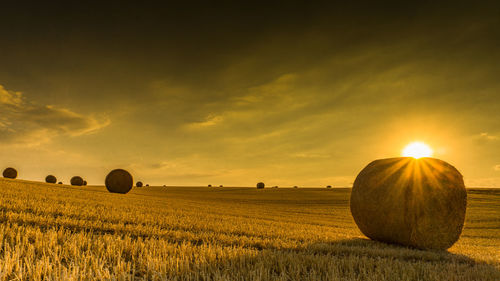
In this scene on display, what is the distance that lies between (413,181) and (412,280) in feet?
19.0

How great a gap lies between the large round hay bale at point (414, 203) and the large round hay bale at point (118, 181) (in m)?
29.4

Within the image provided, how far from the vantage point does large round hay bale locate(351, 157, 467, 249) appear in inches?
359

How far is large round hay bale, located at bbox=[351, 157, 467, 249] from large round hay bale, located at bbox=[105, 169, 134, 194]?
29.4 meters

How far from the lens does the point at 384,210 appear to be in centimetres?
948

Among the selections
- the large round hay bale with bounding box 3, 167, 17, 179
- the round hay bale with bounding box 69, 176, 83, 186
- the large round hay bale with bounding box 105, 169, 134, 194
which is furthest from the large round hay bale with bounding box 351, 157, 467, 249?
the round hay bale with bounding box 69, 176, 83, 186

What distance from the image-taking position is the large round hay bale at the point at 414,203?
9.12 m

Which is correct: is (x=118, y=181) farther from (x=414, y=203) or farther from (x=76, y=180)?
(x=414, y=203)

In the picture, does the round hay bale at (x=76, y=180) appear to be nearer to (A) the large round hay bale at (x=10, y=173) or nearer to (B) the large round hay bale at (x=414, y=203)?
(A) the large round hay bale at (x=10, y=173)

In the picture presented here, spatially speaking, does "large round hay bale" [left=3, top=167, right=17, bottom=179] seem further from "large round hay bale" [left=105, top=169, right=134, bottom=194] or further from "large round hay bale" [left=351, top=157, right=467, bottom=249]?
"large round hay bale" [left=351, top=157, right=467, bottom=249]

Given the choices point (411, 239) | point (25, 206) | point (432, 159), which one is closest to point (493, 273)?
point (411, 239)

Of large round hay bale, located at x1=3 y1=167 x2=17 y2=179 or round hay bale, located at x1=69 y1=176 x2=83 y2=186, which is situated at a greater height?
large round hay bale, located at x1=3 y1=167 x2=17 y2=179

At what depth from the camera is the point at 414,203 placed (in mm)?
9102

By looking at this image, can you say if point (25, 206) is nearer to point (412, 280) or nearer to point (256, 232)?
point (256, 232)

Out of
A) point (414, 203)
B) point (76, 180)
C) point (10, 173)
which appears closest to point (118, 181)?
point (10, 173)
